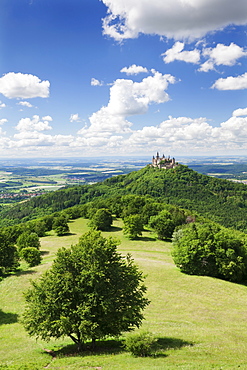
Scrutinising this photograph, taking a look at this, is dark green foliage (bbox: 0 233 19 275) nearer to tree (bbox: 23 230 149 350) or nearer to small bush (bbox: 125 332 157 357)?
tree (bbox: 23 230 149 350)

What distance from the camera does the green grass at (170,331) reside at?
19031mm

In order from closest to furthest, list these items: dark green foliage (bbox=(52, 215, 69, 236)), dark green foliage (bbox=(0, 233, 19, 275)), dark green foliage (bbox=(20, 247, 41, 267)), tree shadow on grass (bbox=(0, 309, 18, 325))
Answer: tree shadow on grass (bbox=(0, 309, 18, 325)), dark green foliage (bbox=(0, 233, 19, 275)), dark green foliage (bbox=(20, 247, 41, 267)), dark green foliage (bbox=(52, 215, 69, 236))

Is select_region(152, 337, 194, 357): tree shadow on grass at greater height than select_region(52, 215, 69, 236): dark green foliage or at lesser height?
greater

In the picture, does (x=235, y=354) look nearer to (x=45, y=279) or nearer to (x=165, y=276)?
(x=45, y=279)

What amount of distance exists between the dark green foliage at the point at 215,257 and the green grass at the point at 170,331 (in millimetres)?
3185

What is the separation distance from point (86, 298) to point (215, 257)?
4371 centimetres

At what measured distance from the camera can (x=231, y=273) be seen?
177ft

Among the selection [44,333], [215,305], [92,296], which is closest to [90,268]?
[92,296]

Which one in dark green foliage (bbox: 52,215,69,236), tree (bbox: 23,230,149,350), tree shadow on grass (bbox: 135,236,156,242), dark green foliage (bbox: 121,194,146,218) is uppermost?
tree (bbox: 23,230,149,350)

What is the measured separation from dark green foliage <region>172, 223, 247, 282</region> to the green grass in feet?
10.5

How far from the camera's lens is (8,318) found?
3622 cm

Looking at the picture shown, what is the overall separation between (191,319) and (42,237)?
78926mm

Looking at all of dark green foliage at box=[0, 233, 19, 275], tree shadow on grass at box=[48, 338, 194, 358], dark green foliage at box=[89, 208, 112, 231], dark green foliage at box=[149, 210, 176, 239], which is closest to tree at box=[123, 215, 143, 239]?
dark green foliage at box=[149, 210, 176, 239]

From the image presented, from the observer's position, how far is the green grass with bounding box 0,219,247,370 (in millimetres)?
19031
